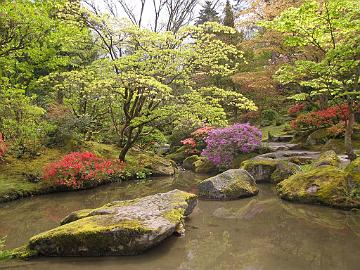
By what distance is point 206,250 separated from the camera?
579 cm

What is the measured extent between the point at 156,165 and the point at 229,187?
685 cm

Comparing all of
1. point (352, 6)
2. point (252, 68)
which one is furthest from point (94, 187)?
point (252, 68)

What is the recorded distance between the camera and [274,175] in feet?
38.6

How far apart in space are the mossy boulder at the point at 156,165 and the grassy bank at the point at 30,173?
0.70 ft

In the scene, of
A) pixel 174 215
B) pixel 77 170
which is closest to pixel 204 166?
pixel 77 170

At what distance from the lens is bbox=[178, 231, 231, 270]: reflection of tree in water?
17.0 ft

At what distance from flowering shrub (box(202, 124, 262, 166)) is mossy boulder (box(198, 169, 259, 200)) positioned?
4657mm

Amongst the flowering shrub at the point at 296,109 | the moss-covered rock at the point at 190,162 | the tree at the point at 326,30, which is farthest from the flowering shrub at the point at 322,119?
the tree at the point at 326,30

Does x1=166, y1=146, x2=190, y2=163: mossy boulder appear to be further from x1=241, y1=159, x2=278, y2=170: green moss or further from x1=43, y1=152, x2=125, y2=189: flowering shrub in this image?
x1=241, y1=159, x2=278, y2=170: green moss

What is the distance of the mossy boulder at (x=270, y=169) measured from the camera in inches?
453

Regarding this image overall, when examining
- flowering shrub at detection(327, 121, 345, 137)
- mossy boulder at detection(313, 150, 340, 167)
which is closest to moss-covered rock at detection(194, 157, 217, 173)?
flowering shrub at detection(327, 121, 345, 137)

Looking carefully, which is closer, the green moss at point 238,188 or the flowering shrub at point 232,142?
the green moss at point 238,188

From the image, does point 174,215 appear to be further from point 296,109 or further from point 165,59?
point 296,109

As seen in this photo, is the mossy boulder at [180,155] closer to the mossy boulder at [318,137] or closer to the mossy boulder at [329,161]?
the mossy boulder at [318,137]
